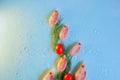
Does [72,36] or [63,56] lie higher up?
[72,36]

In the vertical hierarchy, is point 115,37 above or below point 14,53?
above

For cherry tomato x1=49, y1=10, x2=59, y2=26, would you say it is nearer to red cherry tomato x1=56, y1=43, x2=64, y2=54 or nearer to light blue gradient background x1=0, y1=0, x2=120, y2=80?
light blue gradient background x1=0, y1=0, x2=120, y2=80

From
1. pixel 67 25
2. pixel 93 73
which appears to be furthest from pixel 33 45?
pixel 93 73

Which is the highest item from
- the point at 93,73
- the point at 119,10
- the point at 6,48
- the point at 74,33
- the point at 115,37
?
the point at 119,10

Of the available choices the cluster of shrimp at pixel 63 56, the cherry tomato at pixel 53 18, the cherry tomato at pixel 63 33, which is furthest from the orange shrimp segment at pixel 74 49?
the cherry tomato at pixel 53 18

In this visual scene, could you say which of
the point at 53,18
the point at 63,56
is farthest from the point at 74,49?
the point at 53,18

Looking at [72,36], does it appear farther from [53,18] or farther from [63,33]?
[53,18]

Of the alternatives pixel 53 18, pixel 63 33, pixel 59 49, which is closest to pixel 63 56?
pixel 59 49

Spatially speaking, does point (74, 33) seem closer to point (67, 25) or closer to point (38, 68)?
point (67, 25)

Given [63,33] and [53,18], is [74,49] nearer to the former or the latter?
[63,33]
